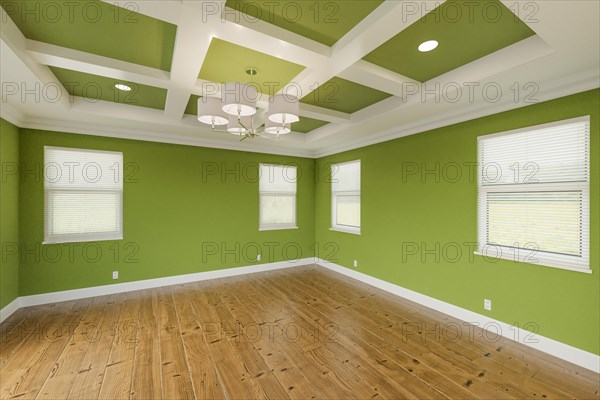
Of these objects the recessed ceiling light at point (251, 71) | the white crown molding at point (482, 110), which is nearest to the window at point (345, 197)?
the white crown molding at point (482, 110)

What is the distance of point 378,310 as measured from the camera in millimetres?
3523

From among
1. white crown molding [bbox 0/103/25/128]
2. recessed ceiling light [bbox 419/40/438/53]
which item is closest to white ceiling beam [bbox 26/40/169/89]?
white crown molding [bbox 0/103/25/128]

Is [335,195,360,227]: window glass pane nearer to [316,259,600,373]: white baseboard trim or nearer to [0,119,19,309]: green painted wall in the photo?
[316,259,600,373]: white baseboard trim

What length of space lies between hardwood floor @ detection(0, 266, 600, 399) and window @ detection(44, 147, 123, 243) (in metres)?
1.00

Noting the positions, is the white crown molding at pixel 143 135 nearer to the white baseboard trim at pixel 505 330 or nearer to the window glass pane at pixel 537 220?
the white baseboard trim at pixel 505 330

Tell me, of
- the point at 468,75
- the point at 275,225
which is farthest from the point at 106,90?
the point at 468,75

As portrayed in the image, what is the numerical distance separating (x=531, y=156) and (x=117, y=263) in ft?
18.2

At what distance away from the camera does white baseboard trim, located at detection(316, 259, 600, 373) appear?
2.37 m

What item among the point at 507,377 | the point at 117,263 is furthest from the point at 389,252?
the point at 117,263

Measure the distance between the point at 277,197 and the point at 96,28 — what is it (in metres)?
3.97

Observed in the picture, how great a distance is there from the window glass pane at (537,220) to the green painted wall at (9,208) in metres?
5.72

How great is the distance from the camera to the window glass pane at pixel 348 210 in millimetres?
5074

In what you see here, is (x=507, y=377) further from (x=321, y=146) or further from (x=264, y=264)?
(x=321, y=146)

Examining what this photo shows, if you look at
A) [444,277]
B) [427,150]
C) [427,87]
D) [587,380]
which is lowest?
[587,380]
